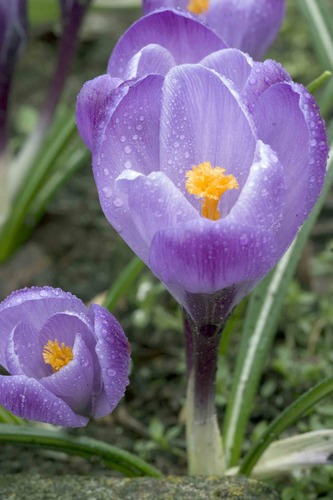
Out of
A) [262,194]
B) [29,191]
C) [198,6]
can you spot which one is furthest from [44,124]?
[262,194]

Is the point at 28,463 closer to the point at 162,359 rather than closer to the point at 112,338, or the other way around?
the point at 162,359

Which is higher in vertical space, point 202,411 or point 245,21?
point 245,21

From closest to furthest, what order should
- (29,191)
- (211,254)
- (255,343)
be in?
(211,254)
(255,343)
(29,191)

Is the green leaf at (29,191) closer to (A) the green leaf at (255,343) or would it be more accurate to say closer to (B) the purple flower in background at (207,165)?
(A) the green leaf at (255,343)

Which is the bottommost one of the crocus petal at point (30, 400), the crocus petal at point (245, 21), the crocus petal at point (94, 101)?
the crocus petal at point (30, 400)

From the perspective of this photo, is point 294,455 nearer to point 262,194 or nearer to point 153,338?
point 262,194

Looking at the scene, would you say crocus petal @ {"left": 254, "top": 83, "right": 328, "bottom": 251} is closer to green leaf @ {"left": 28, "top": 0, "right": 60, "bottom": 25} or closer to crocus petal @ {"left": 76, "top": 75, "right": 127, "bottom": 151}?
crocus petal @ {"left": 76, "top": 75, "right": 127, "bottom": 151}

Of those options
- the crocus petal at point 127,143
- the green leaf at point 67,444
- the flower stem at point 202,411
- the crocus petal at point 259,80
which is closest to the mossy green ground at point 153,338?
the green leaf at point 67,444
